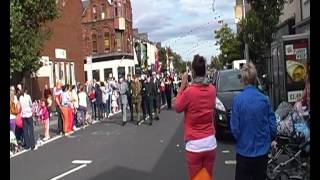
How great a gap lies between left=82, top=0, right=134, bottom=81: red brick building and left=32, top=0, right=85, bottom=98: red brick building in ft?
102

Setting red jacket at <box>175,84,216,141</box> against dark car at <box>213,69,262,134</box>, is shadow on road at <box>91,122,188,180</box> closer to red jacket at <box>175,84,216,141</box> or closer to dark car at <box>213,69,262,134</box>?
dark car at <box>213,69,262,134</box>

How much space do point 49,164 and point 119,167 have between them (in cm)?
202

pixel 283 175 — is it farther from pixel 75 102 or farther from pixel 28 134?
pixel 75 102

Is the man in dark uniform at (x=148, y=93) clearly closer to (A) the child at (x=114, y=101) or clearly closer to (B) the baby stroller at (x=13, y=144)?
(B) the baby stroller at (x=13, y=144)

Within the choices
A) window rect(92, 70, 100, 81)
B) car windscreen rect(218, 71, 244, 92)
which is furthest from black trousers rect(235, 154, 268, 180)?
window rect(92, 70, 100, 81)

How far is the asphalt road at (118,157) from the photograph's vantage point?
11555mm

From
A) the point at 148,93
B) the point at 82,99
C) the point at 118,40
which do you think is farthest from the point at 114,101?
the point at 118,40

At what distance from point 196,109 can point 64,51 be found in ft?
125

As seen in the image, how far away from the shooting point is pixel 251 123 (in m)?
6.67

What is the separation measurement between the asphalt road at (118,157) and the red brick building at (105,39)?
59.7 metres

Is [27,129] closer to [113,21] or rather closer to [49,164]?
[49,164]

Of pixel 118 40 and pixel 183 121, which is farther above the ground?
pixel 118 40
